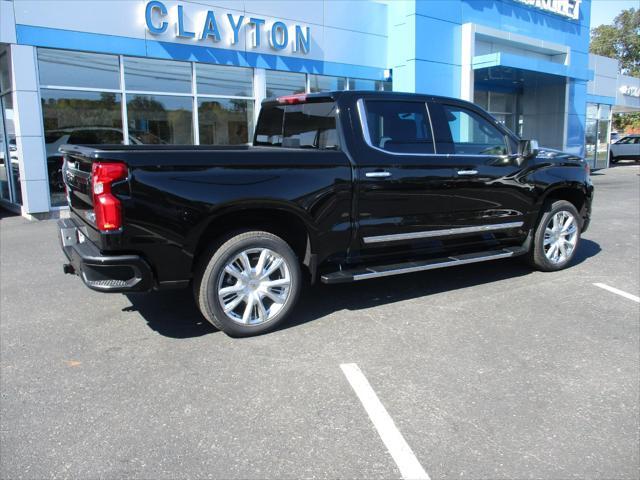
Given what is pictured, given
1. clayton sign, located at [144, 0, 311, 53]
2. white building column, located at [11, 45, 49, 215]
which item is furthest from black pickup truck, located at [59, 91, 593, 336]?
clayton sign, located at [144, 0, 311, 53]

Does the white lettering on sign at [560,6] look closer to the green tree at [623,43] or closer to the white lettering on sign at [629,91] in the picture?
the white lettering on sign at [629,91]

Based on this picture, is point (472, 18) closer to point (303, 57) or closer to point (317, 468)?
point (303, 57)

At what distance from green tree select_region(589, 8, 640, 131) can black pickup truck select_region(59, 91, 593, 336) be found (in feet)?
210

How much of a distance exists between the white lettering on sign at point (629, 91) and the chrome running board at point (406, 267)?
26895mm

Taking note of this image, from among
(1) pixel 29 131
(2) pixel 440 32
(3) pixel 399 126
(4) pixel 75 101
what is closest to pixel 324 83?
(2) pixel 440 32

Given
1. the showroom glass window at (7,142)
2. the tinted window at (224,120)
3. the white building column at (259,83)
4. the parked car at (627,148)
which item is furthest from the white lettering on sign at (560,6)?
the showroom glass window at (7,142)

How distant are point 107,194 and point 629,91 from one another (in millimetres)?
31297

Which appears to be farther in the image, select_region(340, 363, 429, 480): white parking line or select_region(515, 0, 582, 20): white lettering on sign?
select_region(515, 0, 582, 20): white lettering on sign

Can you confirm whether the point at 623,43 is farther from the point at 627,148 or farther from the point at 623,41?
the point at 627,148

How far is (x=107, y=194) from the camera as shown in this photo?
144 inches

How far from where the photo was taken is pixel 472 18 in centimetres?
1620

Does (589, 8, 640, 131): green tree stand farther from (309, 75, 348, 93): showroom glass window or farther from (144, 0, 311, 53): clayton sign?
(144, 0, 311, 53): clayton sign

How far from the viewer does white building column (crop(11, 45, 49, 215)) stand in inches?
401

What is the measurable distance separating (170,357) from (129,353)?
33cm
